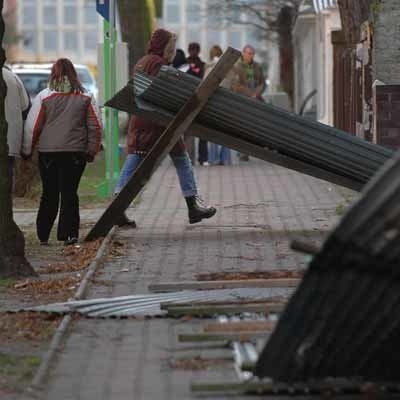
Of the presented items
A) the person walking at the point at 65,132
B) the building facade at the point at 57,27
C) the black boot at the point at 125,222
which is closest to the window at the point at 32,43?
the building facade at the point at 57,27

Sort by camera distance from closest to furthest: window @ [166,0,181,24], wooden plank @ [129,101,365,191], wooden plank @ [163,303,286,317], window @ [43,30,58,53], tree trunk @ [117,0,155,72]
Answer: wooden plank @ [163,303,286,317]
wooden plank @ [129,101,365,191]
tree trunk @ [117,0,155,72]
window @ [166,0,181,24]
window @ [43,30,58,53]

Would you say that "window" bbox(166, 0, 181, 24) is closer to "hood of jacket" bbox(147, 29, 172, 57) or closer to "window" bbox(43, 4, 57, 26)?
"window" bbox(43, 4, 57, 26)

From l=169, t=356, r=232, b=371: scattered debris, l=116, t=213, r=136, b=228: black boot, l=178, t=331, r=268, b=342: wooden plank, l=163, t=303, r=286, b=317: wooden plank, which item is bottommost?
l=116, t=213, r=136, b=228: black boot

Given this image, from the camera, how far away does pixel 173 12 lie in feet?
365

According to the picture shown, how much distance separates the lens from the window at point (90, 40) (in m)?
111

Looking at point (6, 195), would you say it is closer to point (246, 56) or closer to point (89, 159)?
point (89, 159)

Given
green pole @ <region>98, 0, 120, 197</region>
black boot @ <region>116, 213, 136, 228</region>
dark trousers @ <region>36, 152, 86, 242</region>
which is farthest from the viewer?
green pole @ <region>98, 0, 120, 197</region>

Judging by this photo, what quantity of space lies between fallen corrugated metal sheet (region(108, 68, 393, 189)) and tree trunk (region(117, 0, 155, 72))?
17.3 meters

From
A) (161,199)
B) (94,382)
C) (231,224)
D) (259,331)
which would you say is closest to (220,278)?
(259,331)

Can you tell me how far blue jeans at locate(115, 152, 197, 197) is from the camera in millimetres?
14141

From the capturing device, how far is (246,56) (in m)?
26.2

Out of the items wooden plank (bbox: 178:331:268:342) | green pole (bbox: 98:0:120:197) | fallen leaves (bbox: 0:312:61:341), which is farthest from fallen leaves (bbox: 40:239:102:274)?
green pole (bbox: 98:0:120:197)

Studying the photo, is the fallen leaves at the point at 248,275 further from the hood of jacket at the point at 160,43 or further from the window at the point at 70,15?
the window at the point at 70,15

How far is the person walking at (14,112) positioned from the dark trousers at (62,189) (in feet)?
0.77
